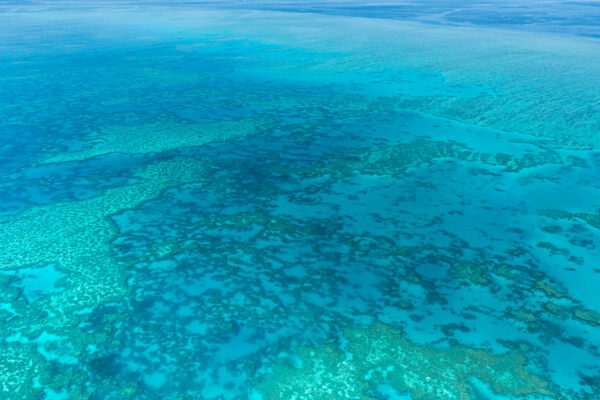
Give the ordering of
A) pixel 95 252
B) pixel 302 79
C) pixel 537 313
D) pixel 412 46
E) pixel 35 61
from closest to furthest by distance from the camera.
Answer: pixel 537 313 → pixel 95 252 → pixel 302 79 → pixel 35 61 → pixel 412 46

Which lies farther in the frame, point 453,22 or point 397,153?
point 453,22

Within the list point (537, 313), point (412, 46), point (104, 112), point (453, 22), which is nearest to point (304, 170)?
point (537, 313)

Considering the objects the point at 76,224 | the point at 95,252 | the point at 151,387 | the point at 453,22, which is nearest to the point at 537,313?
the point at 151,387

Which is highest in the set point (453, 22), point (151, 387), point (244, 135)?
point (453, 22)

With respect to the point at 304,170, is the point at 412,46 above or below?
above

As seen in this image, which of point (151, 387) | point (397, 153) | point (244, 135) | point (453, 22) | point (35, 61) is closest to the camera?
point (151, 387)

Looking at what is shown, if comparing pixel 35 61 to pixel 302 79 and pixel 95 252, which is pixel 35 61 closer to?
pixel 302 79
